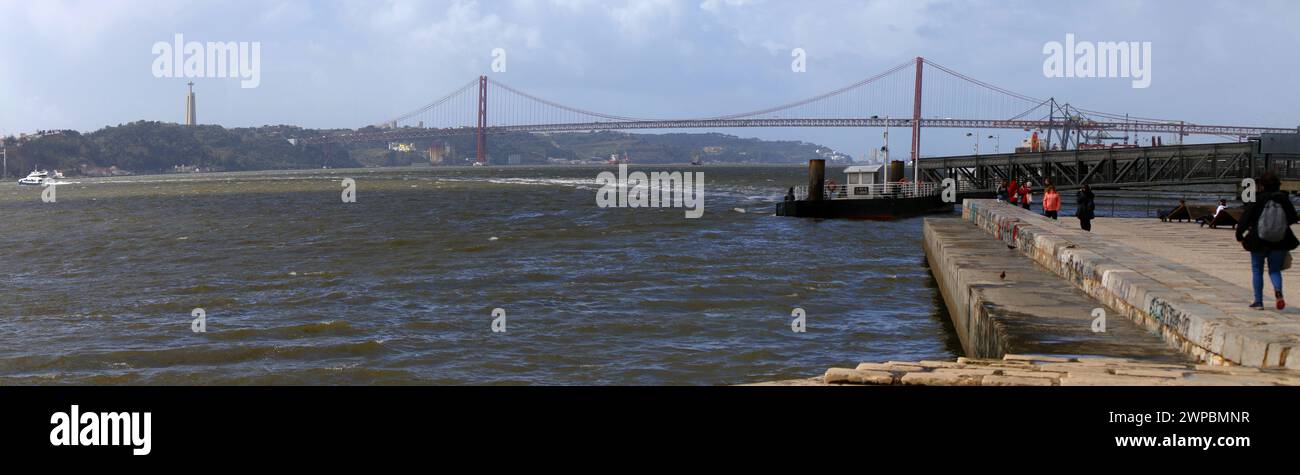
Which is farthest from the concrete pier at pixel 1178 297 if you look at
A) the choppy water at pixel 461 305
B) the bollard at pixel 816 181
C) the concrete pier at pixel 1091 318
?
the bollard at pixel 816 181

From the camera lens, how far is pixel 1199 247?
19.1m

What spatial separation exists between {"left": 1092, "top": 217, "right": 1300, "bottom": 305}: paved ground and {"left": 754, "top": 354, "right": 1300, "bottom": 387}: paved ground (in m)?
2.48

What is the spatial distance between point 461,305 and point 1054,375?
12.5 meters

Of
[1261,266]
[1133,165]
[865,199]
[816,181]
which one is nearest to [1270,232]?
[1261,266]

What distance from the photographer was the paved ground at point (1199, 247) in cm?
1262

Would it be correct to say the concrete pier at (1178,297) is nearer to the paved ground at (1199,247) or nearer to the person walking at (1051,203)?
the paved ground at (1199,247)

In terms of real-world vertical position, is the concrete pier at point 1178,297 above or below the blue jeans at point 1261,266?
below

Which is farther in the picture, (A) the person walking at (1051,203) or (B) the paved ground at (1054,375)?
(A) the person walking at (1051,203)

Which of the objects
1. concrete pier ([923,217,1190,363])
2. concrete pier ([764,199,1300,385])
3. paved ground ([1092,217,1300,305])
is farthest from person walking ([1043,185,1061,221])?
concrete pier ([923,217,1190,363])

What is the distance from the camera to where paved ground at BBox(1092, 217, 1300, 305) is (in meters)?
12.6

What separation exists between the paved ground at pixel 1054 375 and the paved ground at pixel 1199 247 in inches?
97.5

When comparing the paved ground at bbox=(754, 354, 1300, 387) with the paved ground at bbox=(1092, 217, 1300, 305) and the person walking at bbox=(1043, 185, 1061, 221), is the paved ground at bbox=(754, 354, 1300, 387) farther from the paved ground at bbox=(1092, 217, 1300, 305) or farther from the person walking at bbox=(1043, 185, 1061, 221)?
the person walking at bbox=(1043, 185, 1061, 221)

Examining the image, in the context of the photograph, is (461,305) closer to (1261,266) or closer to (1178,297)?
(1178,297)
